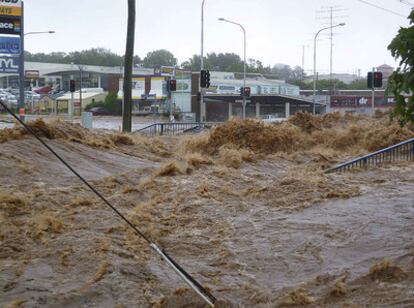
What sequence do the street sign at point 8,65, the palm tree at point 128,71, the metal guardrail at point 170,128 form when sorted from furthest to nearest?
1. the metal guardrail at point 170,128
2. the street sign at point 8,65
3. the palm tree at point 128,71

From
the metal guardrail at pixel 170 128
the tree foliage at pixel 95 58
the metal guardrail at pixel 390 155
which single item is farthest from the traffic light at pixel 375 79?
the tree foliage at pixel 95 58

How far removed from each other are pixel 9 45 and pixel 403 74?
766 inches

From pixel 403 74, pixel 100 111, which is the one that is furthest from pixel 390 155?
pixel 100 111

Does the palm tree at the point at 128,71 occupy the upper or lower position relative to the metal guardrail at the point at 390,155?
upper

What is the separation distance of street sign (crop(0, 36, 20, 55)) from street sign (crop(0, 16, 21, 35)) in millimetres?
222

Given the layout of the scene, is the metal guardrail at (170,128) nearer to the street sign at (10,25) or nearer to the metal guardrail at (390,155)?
the street sign at (10,25)

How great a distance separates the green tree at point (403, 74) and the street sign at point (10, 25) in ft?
62.3

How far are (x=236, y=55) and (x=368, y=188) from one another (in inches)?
5410

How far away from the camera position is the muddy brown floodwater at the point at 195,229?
7438 mm

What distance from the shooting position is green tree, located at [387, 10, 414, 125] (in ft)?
25.9

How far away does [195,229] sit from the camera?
10375mm

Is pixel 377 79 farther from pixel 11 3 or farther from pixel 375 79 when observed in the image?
pixel 11 3

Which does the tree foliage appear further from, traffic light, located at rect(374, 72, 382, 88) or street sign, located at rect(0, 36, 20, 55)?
street sign, located at rect(0, 36, 20, 55)

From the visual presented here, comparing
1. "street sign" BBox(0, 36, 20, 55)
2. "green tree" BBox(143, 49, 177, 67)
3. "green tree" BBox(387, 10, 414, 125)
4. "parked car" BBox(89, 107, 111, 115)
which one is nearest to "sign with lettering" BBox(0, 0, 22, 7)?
"street sign" BBox(0, 36, 20, 55)
